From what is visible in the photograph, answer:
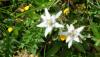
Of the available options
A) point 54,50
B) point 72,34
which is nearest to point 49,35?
point 54,50

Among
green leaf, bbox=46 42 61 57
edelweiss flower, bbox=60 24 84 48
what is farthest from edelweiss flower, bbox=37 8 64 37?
green leaf, bbox=46 42 61 57

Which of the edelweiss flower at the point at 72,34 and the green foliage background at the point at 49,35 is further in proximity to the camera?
the green foliage background at the point at 49,35

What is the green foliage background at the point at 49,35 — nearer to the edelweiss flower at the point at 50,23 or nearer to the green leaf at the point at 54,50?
the green leaf at the point at 54,50

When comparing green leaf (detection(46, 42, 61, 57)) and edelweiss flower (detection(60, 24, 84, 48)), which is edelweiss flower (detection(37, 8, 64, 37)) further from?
green leaf (detection(46, 42, 61, 57))

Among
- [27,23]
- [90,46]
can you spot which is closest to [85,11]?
[90,46]

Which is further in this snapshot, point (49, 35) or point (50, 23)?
point (49, 35)

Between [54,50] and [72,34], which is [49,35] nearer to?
[54,50]

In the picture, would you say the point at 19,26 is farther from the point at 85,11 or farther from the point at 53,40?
the point at 85,11

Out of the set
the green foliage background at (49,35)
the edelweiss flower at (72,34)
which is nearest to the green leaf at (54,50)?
the green foliage background at (49,35)
